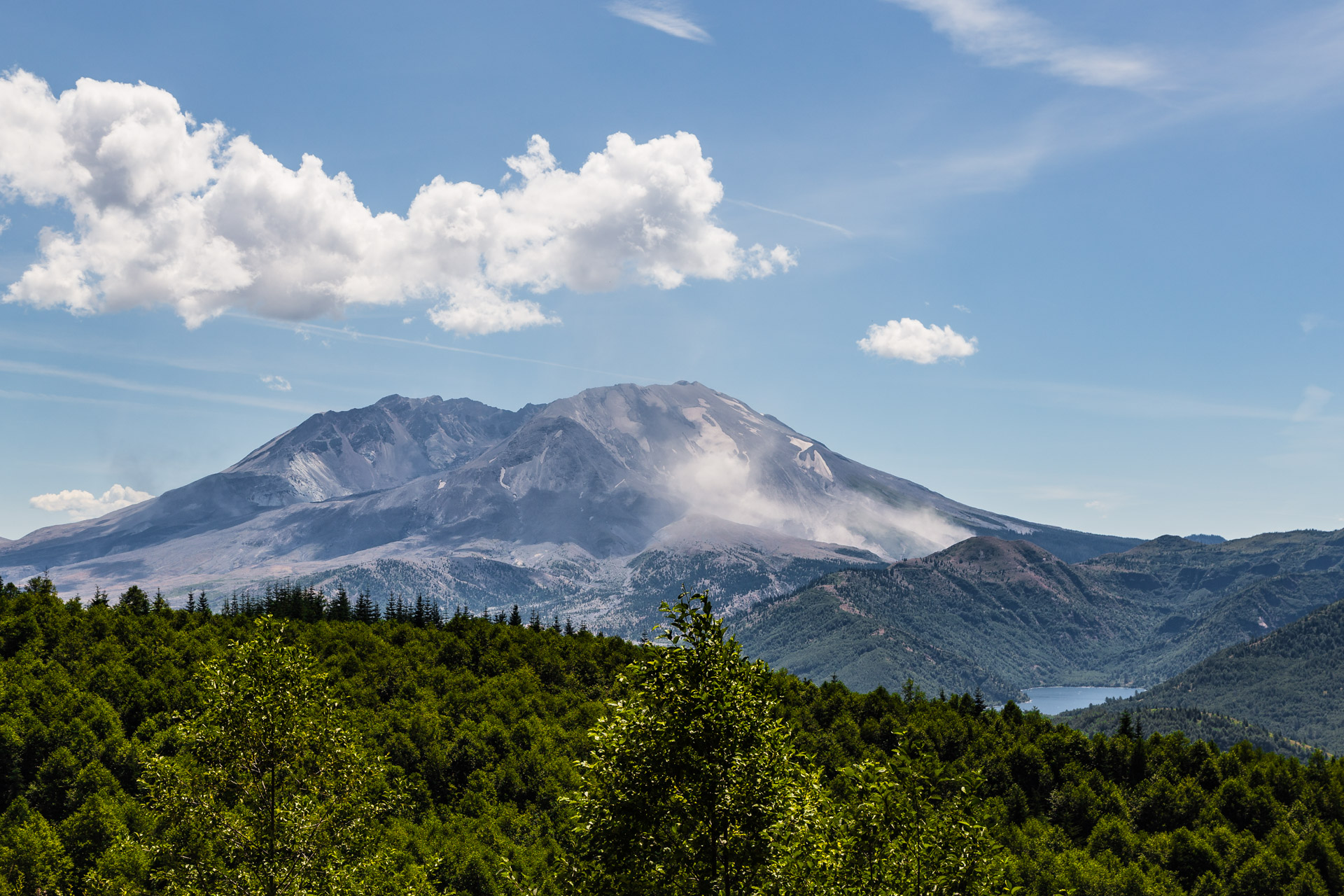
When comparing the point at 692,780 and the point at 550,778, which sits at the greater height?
the point at 692,780

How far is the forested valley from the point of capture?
87.0 ft

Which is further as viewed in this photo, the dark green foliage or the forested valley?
the forested valley

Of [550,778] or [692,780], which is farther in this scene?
[550,778]

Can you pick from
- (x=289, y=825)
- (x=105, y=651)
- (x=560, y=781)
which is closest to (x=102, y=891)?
(x=289, y=825)

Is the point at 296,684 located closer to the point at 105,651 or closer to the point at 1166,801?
the point at 105,651

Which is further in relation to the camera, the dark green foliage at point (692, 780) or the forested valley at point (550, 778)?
the forested valley at point (550, 778)

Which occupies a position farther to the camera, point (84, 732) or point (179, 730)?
point (84, 732)

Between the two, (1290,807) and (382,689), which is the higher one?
(382,689)

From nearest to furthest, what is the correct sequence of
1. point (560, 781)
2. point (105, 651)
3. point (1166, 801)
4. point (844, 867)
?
point (844, 867)
point (560, 781)
point (105, 651)
point (1166, 801)

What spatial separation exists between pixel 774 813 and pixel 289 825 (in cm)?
2234

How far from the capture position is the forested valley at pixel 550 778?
26.5 metres

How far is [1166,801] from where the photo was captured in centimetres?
13525

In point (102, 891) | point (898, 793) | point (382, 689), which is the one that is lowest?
point (382, 689)

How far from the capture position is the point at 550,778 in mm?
111562
